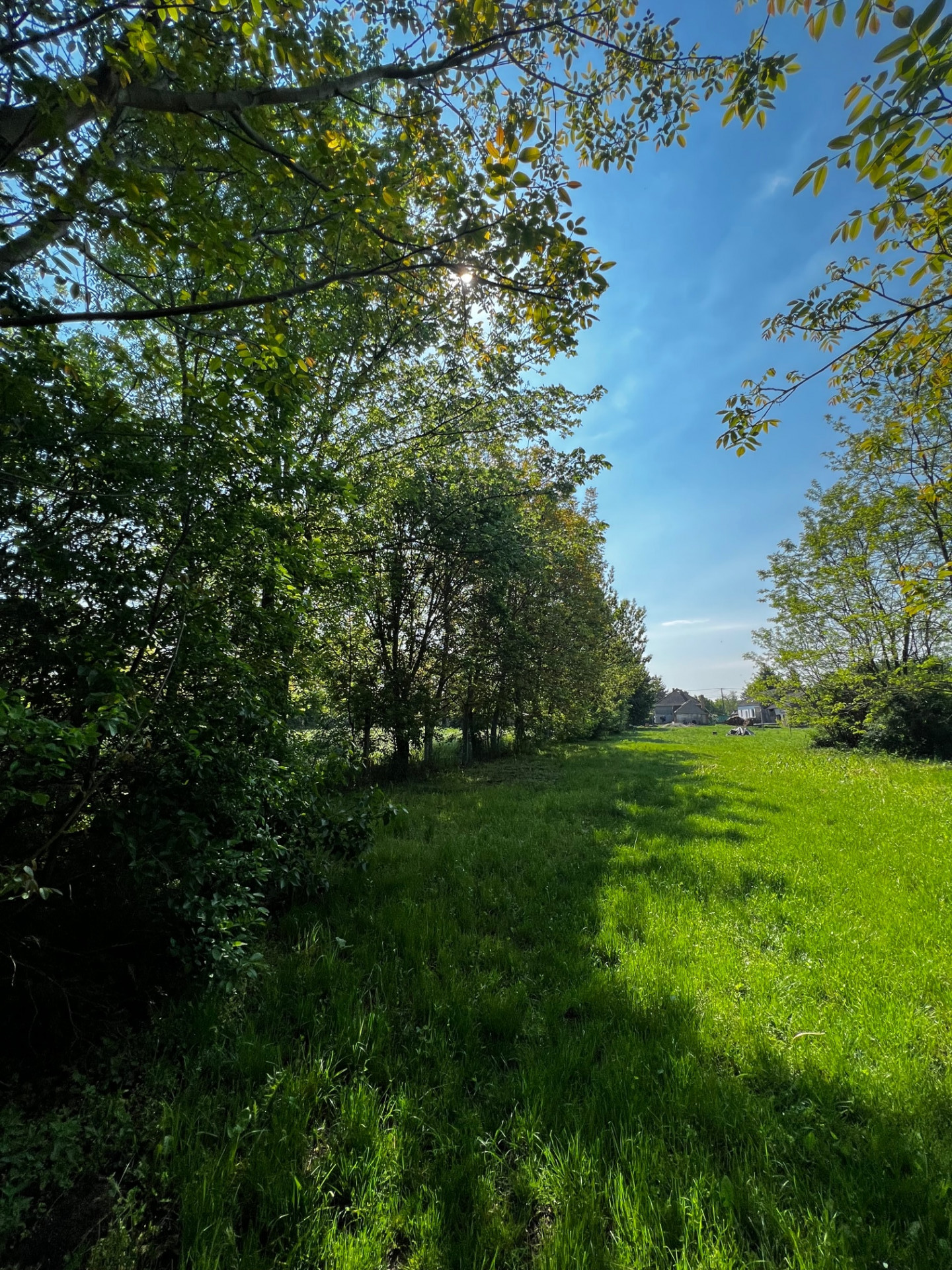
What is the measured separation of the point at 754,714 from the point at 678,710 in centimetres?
1261

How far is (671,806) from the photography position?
8.43 m

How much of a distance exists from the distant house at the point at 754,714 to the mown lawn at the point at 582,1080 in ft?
225

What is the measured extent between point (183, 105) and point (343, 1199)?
5626 mm

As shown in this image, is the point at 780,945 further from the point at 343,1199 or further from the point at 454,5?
the point at 454,5

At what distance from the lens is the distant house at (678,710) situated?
8694 cm

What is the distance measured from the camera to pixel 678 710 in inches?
3526

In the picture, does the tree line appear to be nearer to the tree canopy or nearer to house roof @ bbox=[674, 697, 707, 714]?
the tree canopy

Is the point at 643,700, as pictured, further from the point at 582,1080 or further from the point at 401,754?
the point at 582,1080

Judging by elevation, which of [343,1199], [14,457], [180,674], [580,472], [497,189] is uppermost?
[580,472]

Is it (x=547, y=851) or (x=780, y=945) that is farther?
(x=547, y=851)

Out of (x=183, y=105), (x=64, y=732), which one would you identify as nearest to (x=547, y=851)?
(x=64, y=732)

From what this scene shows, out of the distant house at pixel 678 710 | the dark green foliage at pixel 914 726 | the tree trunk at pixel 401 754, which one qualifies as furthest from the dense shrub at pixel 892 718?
the distant house at pixel 678 710

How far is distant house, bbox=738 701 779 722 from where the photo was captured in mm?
69519

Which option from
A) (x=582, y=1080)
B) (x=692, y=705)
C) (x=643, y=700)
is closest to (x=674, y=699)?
(x=692, y=705)
